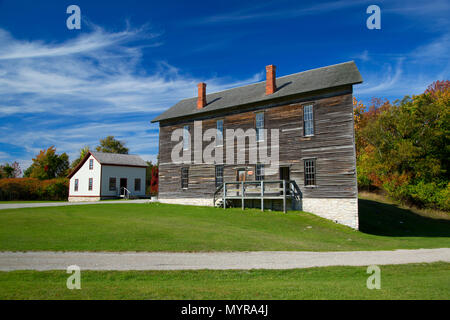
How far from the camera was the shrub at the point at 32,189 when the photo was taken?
41500 millimetres

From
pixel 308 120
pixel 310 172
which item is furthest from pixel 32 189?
pixel 308 120

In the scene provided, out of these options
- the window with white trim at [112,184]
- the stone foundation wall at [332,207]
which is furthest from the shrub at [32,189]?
the stone foundation wall at [332,207]

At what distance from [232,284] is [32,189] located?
143 ft

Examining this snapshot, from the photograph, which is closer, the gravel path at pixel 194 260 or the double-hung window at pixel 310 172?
the gravel path at pixel 194 260

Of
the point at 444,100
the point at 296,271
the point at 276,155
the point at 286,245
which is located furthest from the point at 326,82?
the point at 444,100

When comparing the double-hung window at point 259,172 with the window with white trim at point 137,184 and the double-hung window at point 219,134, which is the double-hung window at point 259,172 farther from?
the window with white trim at point 137,184

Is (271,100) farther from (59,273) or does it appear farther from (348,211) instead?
(59,273)

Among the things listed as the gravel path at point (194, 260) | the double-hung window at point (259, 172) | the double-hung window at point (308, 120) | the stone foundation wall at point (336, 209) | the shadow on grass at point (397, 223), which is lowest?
the shadow on grass at point (397, 223)

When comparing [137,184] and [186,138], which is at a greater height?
[186,138]

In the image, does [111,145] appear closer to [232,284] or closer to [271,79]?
[271,79]

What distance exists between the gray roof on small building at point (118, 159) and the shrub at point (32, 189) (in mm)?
8262

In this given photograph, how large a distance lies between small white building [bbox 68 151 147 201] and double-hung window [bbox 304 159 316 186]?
2358cm

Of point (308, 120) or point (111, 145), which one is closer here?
point (308, 120)

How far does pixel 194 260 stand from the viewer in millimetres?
9859
